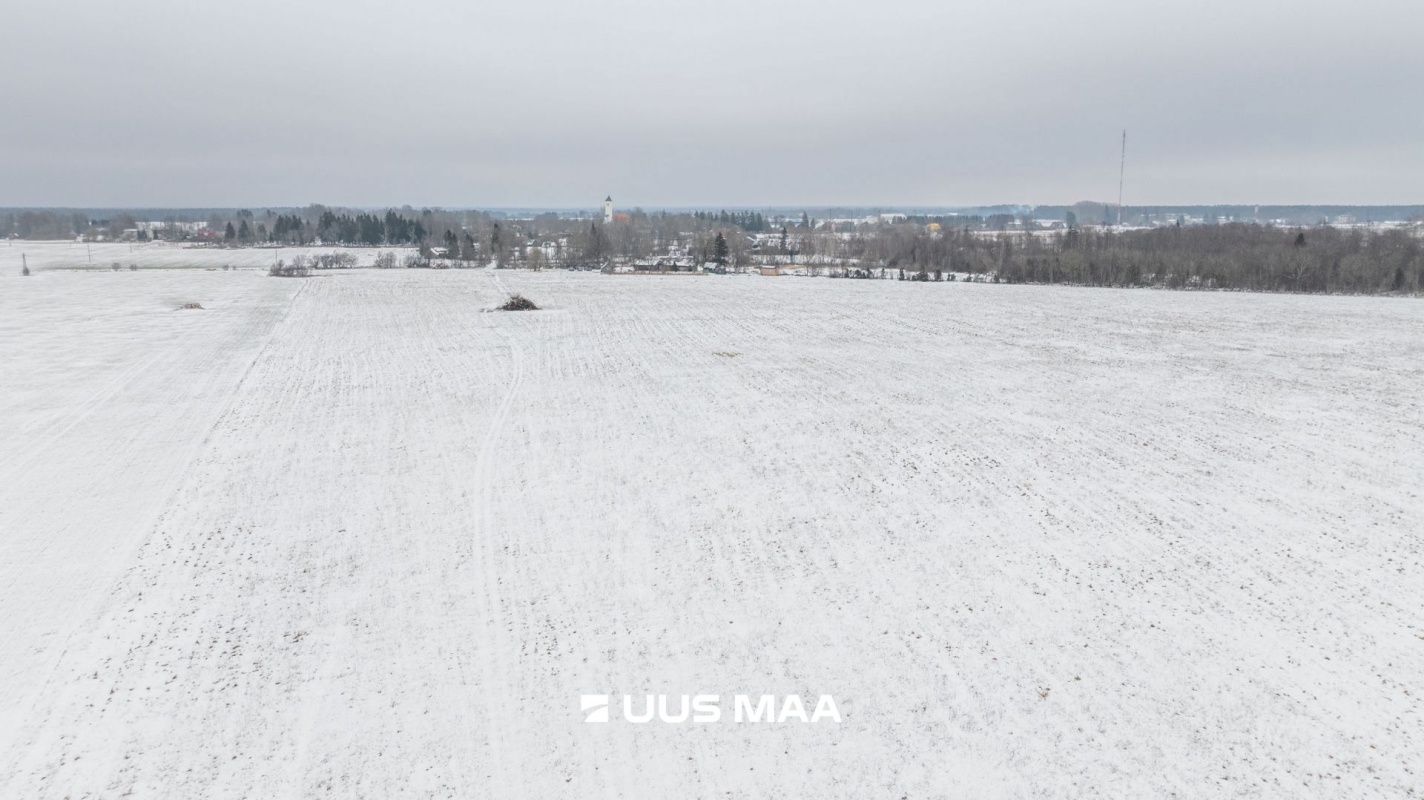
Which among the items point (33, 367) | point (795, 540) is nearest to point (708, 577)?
point (795, 540)

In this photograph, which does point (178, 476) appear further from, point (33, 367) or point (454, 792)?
point (33, 367)

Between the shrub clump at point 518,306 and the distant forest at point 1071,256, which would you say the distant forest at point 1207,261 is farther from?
the shrub clump at point 518,306

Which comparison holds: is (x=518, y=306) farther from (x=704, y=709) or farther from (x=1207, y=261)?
(x=1207, y=261)

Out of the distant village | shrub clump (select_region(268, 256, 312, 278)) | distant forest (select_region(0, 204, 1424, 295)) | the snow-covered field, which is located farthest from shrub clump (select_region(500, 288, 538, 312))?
distant forest (select_region(0, 204, 1424, 295))

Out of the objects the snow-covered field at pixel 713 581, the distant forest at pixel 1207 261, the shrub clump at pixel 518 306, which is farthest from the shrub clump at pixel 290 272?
the distant forest at pixel 1207 261

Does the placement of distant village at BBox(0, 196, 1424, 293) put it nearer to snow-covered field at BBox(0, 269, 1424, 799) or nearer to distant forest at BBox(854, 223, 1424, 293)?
distant forest at BBox(854, 223, 1424, 293)
